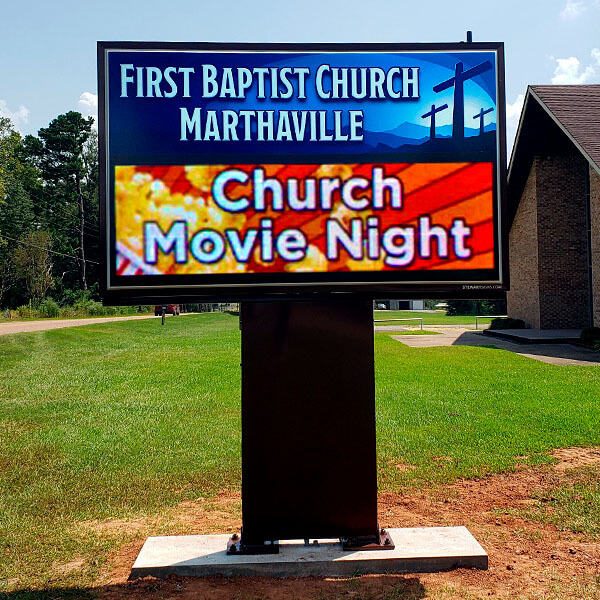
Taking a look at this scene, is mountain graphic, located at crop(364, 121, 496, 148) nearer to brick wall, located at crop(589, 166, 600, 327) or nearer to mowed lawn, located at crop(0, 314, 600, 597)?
mowed lawn, located at crop(0, 314, 600, 597)

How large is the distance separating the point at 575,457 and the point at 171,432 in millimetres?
6317

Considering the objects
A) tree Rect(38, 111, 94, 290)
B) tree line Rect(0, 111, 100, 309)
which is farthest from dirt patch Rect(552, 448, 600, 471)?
tree Rect(38, 111, 94, 290)

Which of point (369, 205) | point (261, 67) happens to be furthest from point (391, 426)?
point (261, 67)

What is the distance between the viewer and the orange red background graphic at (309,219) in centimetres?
523

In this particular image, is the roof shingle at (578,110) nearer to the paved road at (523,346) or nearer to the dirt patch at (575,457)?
the paved road at (523,346)

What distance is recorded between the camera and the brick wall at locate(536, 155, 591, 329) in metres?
28.1

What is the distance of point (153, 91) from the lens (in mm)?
5293

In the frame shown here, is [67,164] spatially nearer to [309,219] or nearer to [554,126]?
[554,126]

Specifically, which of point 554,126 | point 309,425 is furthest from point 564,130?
point 309,425

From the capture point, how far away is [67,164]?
76.2 metres

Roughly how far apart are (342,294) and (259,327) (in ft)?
2.56

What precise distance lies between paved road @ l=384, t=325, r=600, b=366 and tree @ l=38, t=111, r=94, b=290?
55250mm

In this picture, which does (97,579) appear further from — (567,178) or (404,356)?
(567,178)

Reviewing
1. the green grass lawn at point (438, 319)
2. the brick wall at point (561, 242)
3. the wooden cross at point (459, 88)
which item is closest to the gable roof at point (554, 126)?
the brick wall at point (561, 242)
